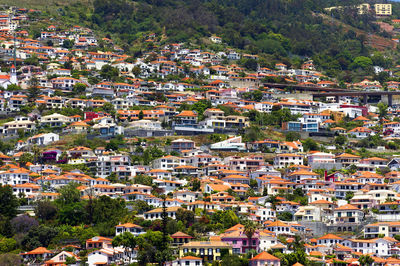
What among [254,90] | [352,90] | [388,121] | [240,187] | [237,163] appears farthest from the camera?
[352,90]

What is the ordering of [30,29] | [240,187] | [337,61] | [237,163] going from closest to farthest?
1. [240,187]
2. [237,163]
3. [30,29]
4. [337,61]

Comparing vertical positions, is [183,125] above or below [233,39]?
below

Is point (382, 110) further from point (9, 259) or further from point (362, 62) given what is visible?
point (9, 259)

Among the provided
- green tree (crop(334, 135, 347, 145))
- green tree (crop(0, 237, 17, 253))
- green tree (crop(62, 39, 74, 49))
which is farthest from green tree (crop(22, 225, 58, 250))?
green tree (crop(62, 39, 74, 49))

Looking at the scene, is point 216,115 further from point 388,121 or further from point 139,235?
point 139,235

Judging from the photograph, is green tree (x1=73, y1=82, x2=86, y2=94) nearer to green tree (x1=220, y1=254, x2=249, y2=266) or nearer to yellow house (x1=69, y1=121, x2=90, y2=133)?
yellow house (x1=69, y1=121, x2=90, y2=133)

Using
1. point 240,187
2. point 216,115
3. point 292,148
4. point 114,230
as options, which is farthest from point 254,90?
point 114,230
